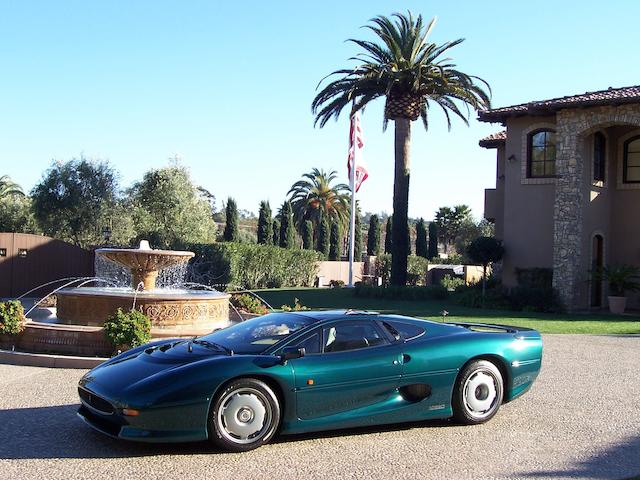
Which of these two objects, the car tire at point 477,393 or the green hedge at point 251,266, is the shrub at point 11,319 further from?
the green hedge at point 251,266

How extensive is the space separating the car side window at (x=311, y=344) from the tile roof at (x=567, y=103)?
1858 cm

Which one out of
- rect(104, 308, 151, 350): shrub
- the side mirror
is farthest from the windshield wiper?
rect(104, 308, 151, 350): shrub

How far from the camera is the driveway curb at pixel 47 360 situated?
31.8 feet

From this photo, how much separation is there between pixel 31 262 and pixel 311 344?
66.1 feet

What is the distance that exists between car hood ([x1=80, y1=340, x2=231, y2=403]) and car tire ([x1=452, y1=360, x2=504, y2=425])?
2.39 m

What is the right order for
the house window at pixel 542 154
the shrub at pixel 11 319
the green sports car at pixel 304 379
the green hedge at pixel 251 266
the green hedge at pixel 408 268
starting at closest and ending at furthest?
the green sports car at pixel 304 379
the shrub at pixel 11 319
the house window at pixel 542 154
the green hedge at pixel 251 266
the green hedge at pixel 408 268

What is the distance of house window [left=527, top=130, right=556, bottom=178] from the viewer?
2439cm

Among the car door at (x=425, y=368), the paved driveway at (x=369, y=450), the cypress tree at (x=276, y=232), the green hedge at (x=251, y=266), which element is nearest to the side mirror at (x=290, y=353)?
the paved driveway at (x=369, y=450)

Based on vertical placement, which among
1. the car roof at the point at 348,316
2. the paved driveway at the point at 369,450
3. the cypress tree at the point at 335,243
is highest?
the cypress tree at the point at 335,243

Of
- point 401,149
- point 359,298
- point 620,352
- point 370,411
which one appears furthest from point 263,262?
point 370,411

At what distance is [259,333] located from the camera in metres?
6.56

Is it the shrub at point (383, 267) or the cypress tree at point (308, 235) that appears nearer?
the shrub at point (383, 267)

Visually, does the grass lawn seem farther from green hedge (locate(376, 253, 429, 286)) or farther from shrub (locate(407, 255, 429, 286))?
green hedge (locate(376, 253, 429, 286))

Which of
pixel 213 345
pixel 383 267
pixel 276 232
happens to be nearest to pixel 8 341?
pixel 213 345
